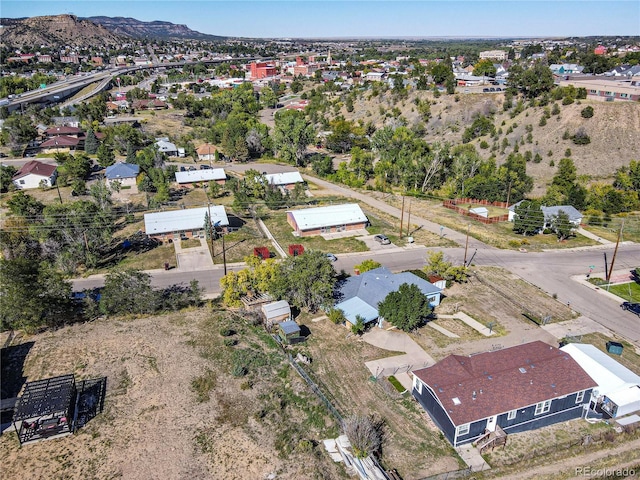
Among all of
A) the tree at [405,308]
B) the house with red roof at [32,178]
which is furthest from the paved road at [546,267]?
the house with red roof at [32,178]

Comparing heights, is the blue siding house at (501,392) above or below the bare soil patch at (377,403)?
above

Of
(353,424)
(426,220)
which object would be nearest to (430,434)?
(353,424)

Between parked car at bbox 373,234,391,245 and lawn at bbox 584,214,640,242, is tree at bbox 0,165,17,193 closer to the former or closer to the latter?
parked car at bbox 373,234,391,245

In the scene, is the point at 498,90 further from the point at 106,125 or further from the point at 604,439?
the point at 604,439

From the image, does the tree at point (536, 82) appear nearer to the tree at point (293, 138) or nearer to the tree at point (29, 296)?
the tree at point (293, 138)

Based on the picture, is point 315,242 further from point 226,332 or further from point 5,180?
point 5,180

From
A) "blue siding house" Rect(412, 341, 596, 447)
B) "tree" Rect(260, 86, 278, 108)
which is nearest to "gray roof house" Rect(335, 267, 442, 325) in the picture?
"blue siding house" Rect(412, 341, 596, 447)
